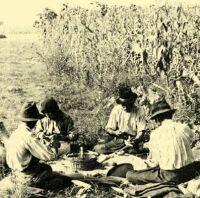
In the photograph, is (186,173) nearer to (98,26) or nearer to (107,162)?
(107,162)

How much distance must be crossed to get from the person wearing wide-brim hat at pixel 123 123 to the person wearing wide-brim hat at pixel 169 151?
1.30 m

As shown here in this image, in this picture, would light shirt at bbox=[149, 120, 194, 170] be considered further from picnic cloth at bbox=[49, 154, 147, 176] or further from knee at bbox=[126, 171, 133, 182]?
picnic cloth at bbox=[49, 154, 147, 176]

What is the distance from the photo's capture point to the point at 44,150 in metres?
5.40

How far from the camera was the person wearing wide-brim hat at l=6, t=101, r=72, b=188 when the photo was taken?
17.7ft

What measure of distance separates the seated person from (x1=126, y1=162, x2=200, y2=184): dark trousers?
4.23ft

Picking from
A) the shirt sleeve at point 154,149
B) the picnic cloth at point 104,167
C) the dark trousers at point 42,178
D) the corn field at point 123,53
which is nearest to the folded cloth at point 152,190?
the shirt sleeve at point 154,149

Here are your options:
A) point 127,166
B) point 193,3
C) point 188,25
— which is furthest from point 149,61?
point 127,166

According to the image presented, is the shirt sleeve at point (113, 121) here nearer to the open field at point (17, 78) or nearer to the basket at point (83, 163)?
the basket at point (83, 163)

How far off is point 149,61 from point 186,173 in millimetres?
3941

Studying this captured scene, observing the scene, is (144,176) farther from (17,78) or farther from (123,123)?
(17,78)

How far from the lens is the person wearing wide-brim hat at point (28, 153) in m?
5.41

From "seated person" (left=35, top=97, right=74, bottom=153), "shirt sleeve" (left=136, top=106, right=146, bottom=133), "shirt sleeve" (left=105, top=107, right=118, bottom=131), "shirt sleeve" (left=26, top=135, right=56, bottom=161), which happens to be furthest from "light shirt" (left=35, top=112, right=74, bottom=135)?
"shirt sleeve" (left=26, top=135, right=56, bottom=161)

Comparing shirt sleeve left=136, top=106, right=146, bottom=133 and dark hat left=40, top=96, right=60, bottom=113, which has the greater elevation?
dark hat left=40, top=96, right=60, bottom=113

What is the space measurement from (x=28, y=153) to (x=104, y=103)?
12.4ft
